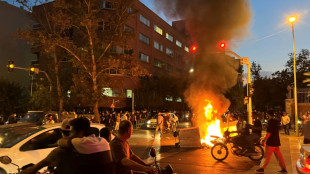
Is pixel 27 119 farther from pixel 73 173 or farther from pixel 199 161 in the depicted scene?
pixel 73 173

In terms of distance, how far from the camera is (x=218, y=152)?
31.4ft

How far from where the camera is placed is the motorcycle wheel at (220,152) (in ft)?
31.3

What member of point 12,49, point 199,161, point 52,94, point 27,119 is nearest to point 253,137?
point 199,161

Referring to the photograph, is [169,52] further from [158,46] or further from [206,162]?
[206,162]

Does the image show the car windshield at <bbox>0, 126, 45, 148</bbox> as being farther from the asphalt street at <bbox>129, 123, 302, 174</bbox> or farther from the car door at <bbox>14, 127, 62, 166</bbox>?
the asphalt street at <bbox>129, 123, 302, 174</bbox>

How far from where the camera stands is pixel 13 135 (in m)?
6.36

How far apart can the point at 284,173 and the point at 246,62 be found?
780 cm

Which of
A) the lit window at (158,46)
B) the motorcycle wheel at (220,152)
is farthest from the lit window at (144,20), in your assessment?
the motorcycle wheel at (220,152)

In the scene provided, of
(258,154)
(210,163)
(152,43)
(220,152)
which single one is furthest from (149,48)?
(210,163)

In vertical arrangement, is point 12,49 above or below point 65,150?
above

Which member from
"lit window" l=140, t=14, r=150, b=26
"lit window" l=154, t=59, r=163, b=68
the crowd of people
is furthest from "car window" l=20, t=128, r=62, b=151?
"lit window" l=154, t=59, r=163, b=68

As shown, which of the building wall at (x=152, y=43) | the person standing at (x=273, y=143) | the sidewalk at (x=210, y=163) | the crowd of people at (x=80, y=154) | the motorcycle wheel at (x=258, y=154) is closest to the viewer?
the crowd of people at (x=80, y=154)

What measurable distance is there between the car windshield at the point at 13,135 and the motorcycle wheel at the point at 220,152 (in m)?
5.80

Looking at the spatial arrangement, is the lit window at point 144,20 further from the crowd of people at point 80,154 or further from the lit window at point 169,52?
the crowd of people at point 80,154
